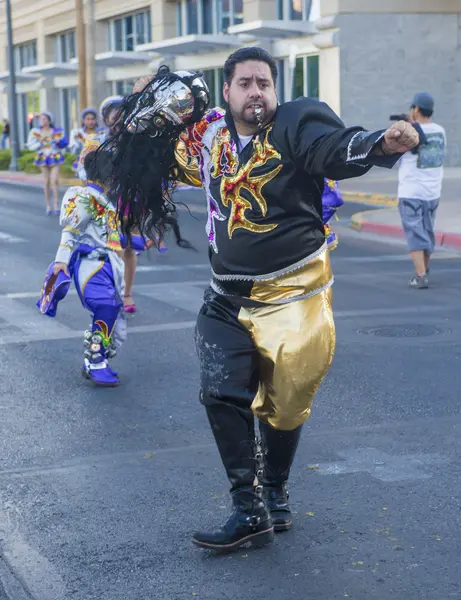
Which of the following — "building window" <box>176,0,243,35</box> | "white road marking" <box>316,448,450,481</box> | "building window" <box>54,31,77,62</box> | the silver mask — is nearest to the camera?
the silver mask

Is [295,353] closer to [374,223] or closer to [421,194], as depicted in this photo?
[421,194]

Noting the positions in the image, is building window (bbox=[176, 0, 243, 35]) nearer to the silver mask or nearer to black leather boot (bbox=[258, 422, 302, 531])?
the silver mask

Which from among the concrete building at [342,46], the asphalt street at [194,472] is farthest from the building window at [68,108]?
the asphalt street at [194,472]

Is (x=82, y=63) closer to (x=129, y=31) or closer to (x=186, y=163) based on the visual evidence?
(x=129, y=31)

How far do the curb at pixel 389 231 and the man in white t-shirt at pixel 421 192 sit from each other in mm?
3429

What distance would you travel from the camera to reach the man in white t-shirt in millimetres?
11641

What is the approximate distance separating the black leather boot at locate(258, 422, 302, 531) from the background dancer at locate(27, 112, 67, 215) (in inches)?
672

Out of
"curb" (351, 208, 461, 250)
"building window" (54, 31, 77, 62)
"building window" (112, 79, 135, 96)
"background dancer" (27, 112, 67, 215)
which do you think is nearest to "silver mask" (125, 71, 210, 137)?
A: "curb" (351, 208, 461, 250)

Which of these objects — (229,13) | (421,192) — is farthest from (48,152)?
(229,13)

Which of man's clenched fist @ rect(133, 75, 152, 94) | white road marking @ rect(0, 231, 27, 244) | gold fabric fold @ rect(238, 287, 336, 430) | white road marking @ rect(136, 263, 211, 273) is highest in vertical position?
man's clenched fist @ rect(133, 75, 152, 94)

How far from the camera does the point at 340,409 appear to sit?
22.5 feet

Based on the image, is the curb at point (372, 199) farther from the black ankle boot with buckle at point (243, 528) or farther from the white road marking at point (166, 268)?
the black ankle boot with buckle at point (243, 528)

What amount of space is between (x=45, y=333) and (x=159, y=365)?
1.61m

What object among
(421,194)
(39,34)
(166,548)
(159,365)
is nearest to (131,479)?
(166,548)
